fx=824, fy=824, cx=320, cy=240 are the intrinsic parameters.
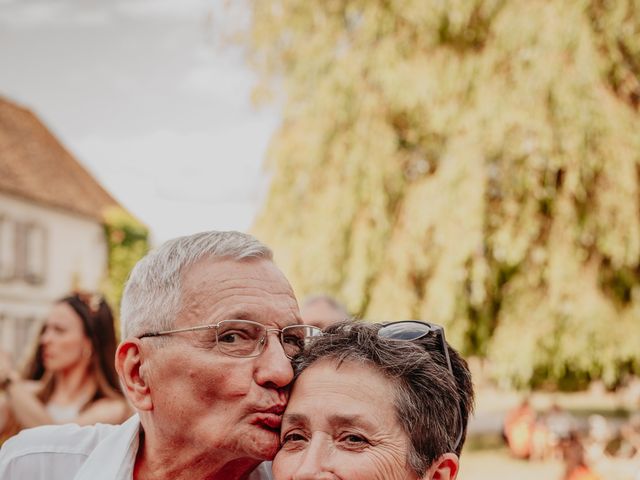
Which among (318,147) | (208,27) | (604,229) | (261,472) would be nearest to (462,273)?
(604,229)

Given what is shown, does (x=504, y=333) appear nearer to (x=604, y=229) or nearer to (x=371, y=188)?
(x=604, y=229)

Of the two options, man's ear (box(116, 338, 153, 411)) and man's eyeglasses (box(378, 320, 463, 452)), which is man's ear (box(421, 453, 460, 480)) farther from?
man's ear (box(116, 338, 153, 411))

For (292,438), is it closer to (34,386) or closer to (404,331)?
(404,331)

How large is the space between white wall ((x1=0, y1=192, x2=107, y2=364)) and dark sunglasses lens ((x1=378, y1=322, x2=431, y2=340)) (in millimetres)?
23538

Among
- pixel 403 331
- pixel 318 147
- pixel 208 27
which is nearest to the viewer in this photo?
pixel 403 331

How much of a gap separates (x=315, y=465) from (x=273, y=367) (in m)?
0.30

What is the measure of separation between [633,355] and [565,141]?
2.71 metres

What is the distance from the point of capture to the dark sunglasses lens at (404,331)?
6.83 ft

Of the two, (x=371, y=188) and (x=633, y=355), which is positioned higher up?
(x=371, y=188)

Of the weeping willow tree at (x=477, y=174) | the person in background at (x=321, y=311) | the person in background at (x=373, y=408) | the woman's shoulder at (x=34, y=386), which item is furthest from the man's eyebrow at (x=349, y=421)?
the weeping willow tree at (x=477, y=174)

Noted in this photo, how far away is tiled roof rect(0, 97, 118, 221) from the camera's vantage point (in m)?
25.8

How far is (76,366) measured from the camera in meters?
5.11

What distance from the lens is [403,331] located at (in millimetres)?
2105

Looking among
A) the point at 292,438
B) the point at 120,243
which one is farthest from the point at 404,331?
the point at 120,243
